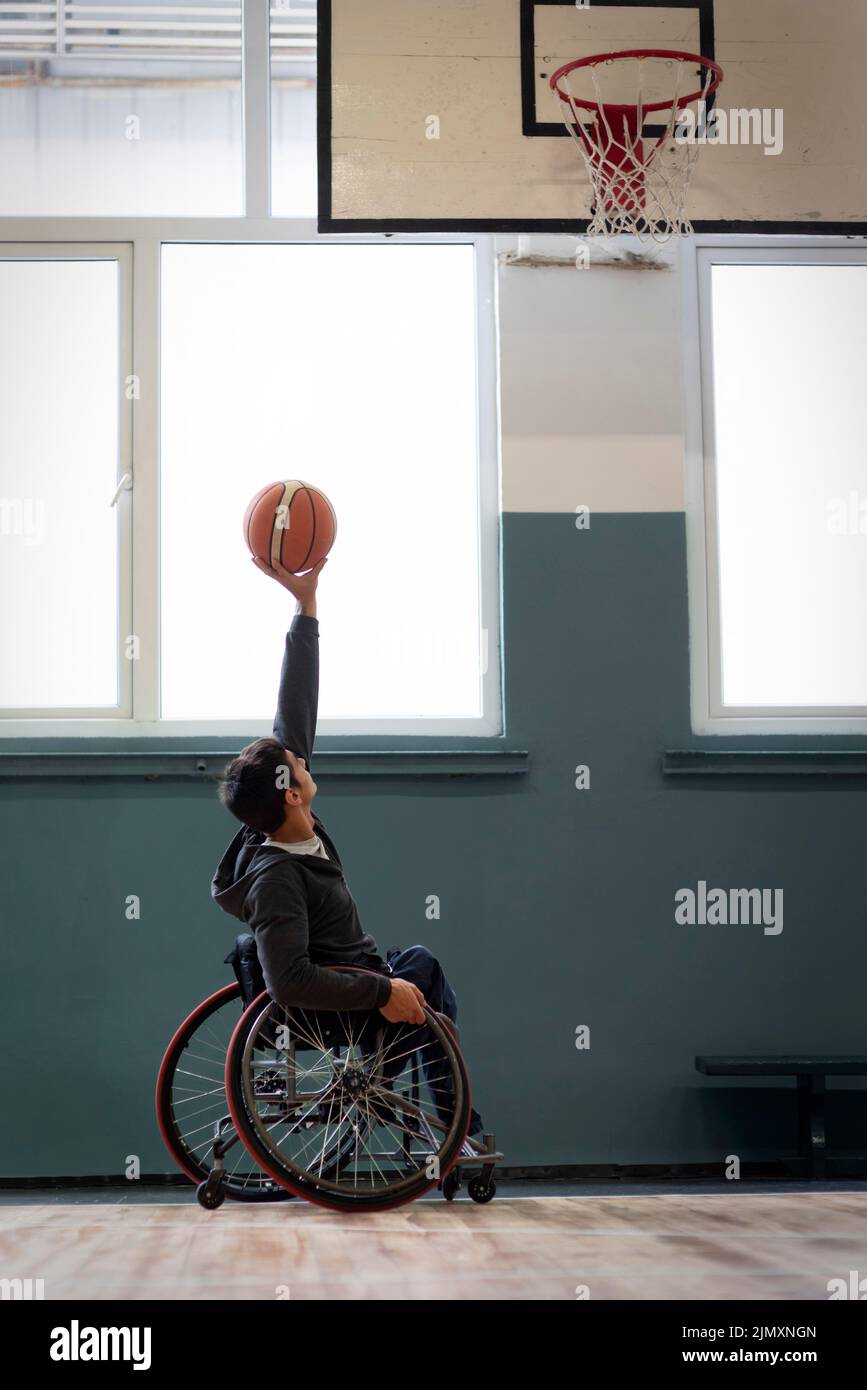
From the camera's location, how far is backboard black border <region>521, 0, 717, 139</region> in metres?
3.60

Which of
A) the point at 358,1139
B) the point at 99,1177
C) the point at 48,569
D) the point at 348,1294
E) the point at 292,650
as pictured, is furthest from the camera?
the point at 48,569

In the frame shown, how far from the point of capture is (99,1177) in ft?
12.9

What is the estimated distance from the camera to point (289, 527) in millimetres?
3320

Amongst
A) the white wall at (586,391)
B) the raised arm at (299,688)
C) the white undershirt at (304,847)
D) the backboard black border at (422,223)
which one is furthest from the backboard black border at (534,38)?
the white undershirt at (304,847)

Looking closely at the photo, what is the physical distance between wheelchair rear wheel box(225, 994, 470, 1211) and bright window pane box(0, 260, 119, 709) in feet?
5.55

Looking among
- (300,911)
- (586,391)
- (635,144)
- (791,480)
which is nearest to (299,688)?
(300,911)

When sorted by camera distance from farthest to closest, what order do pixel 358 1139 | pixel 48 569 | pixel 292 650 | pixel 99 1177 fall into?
pixel 48 569, pixel 99 1177, pixel 292 650, pixel 358 1139

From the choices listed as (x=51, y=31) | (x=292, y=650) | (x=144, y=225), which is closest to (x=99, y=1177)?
(x=292, y=650)

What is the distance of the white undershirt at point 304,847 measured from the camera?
9.72 feet

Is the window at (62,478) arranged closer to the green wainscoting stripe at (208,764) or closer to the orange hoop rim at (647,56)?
the green wainscoting stripe at (208,764)

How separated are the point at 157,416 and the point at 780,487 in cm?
203

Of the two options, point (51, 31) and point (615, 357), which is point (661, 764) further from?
point (51, 31)

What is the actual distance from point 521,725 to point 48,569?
62.0 inches

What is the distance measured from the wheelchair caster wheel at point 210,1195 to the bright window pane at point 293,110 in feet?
9.68
